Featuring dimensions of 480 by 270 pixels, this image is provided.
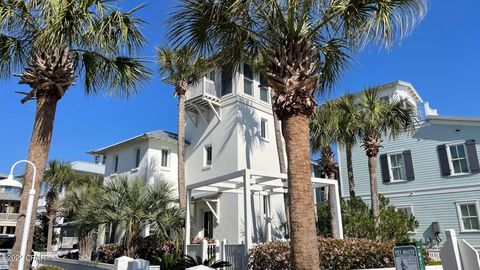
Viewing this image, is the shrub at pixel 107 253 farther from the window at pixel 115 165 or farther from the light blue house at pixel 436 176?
the light blue house at pixel 436 176

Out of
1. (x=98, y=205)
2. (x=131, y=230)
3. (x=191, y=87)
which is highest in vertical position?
(x=191, y=87)

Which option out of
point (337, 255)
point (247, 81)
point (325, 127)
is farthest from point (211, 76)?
point (337, 255)

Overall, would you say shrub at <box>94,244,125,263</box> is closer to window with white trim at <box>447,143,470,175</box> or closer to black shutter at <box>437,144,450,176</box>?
black shutter at <box>437,144,450,176</box>

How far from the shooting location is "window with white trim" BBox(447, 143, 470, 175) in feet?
70.3

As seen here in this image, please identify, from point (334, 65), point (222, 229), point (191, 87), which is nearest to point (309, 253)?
point (334, 65)

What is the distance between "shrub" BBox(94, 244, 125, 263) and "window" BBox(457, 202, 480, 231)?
1941 centimetres

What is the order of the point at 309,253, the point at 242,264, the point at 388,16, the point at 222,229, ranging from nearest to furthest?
the point at 309,253 < the point at 388,16 < the point at 242,264 < the point at 222,229

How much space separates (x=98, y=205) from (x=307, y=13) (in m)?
13.1

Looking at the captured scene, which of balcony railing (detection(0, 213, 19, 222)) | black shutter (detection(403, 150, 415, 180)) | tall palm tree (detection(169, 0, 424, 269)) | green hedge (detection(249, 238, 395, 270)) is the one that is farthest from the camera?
balcony railing (detection(0, 213, 19, 222))

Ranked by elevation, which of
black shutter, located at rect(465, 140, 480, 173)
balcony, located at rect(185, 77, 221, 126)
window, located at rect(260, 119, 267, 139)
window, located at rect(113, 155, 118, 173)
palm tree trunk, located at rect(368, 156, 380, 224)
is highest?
balcony, located at rect(185, 77, 221, 126)

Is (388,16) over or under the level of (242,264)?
over

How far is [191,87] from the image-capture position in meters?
22.6

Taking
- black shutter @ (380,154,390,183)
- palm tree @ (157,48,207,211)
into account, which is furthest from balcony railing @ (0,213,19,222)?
black shutter @ (380,154,390,183)

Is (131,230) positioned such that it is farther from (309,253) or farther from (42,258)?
(309,253)
